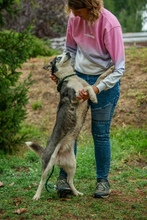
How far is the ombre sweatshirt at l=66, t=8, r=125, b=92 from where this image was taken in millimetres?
5672

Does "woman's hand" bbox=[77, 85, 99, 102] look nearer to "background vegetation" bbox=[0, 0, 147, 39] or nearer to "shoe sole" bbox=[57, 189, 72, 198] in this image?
"shoe sole" bbox=[57, 189, 72, 198]

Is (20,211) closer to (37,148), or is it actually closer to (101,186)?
(37,148)

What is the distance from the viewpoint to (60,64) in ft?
19.2

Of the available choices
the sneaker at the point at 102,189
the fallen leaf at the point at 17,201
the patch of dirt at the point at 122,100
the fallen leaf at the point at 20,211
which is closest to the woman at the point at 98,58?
the sneaker at the point at 102,189

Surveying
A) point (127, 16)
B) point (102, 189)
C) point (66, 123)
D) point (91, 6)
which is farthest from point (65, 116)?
point (127, 16)

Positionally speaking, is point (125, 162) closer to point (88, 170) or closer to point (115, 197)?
point (88, 170)

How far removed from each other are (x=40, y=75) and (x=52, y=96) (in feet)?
3.68

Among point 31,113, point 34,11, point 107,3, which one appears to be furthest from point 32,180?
point 107,3

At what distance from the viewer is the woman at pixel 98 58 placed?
18.6ft

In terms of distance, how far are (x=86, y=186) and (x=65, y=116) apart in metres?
1.22

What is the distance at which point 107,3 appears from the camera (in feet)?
96.7

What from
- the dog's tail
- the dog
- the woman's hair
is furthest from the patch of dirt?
the woman's hair

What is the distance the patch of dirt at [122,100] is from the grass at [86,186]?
558mm

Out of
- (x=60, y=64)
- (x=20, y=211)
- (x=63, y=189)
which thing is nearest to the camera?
(x=20, y=211)
